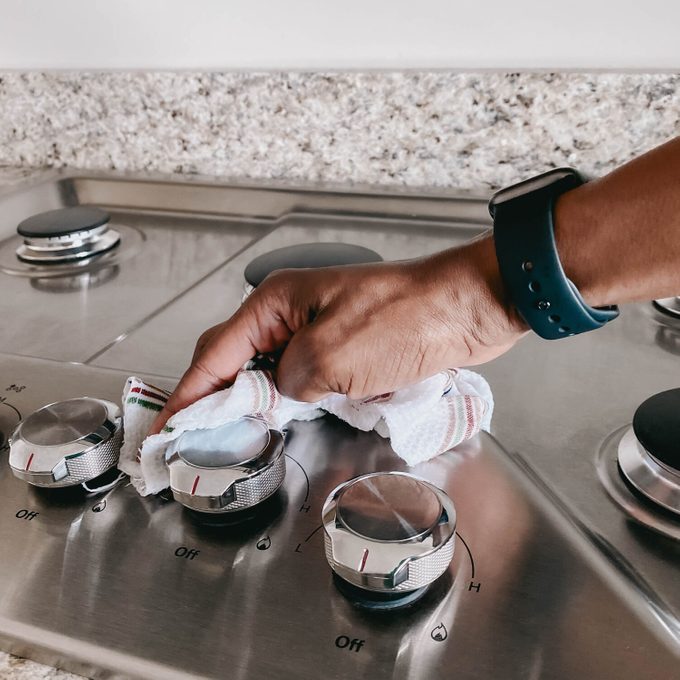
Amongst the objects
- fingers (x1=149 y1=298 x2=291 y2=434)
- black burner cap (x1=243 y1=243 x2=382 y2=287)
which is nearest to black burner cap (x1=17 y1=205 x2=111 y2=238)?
black burner cap (x1=243 y1=243 x2=382 y2=287)

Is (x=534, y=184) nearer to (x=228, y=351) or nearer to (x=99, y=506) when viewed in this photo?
(x=228, y=351)

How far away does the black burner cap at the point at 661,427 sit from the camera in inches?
16.5

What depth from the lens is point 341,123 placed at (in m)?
0.89

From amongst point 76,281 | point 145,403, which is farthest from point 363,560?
point 76,281

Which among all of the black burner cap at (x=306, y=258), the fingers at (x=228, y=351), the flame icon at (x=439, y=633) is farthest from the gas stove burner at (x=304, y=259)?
the flame icon at (x=439, y=633)

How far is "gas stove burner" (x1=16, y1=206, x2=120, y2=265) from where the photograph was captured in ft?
2.87

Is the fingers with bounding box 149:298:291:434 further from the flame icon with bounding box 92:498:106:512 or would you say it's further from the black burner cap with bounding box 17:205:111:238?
Answer: the black burner cap with bounding box 17:205:111:238

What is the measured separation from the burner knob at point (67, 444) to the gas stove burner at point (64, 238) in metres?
0.46

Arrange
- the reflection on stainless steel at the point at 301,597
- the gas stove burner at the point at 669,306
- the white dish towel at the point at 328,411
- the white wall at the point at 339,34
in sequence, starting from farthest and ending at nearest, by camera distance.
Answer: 1. the white wall at the point at 339,34
2. the gas stove burner at the point at 669,306
3. the white dish towel at the point at 328,411
4. the reflection on stainless steel at the point at 301,597

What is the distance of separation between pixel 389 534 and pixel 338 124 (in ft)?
2.19

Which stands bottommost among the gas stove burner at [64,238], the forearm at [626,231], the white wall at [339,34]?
the gas stove burner at [64,238]

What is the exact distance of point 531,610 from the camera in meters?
0.35

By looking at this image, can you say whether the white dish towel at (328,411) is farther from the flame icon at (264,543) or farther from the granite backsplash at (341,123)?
the granite backsplash at (341,123)

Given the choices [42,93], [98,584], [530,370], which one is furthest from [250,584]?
[42,93]
